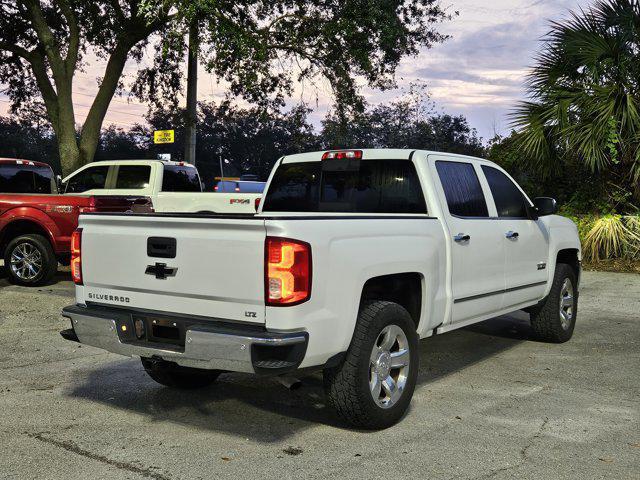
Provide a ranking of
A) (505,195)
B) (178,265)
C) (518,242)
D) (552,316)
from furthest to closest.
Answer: (552,316), (505,195), (518,242), (178,265)

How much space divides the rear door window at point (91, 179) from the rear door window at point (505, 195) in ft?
29.0

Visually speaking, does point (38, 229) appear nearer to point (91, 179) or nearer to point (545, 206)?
point (91, 179)

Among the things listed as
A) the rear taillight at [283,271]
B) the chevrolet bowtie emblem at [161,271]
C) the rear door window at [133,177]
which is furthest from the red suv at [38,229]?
the rear taillight at [283,271]

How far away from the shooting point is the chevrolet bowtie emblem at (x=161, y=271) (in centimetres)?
432

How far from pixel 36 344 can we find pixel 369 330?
4215 millimetres

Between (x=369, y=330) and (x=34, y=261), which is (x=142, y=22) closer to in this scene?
(x=34, y=261)

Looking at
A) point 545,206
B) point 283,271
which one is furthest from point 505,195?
point 283,271

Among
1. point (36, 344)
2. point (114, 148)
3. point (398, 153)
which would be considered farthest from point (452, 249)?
point (114, 148)

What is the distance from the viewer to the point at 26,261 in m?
11.2

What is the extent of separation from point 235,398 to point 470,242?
2.18 m

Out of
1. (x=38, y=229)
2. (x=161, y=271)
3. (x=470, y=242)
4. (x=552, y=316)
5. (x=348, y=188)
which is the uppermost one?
(x=348, y=188)

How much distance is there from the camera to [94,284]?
15.6 ft

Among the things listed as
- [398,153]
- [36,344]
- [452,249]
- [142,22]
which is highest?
[142,22]

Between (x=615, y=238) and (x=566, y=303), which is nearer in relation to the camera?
(x=566, y=303)
